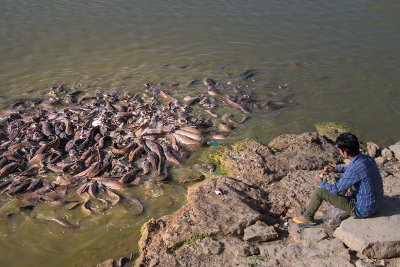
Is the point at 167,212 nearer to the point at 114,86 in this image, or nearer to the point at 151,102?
the point at 151,102

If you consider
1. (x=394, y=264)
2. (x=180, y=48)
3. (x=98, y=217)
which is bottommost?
(x=98, y=217)

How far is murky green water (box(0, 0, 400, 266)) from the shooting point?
9.45 metres

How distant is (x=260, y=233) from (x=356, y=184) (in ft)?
5.39

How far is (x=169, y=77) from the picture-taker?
1184 cm

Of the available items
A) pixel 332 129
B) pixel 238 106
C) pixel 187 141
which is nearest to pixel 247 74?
pixel 238 106

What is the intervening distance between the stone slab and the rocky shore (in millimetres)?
13

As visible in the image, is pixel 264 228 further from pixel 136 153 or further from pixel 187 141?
→ pixel 136 153

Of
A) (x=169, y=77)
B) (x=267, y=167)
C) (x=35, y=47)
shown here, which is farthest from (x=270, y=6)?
(x=267, y=167)

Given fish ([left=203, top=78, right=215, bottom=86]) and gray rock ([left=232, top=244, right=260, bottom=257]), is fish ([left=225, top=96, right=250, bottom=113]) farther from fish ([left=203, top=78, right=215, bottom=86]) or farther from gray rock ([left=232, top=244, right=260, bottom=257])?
gray rock ([left=232, top=244, right=260, bottom=257])

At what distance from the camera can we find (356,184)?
544 centimetres

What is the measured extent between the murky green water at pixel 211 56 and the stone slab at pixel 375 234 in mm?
3076

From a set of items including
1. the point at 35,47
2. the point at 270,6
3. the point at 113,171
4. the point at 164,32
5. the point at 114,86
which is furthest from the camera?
the point at 270,6

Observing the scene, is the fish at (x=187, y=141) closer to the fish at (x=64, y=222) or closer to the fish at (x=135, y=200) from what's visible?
the fish at (x=135, y=200)

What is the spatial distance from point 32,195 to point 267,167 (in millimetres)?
4753
